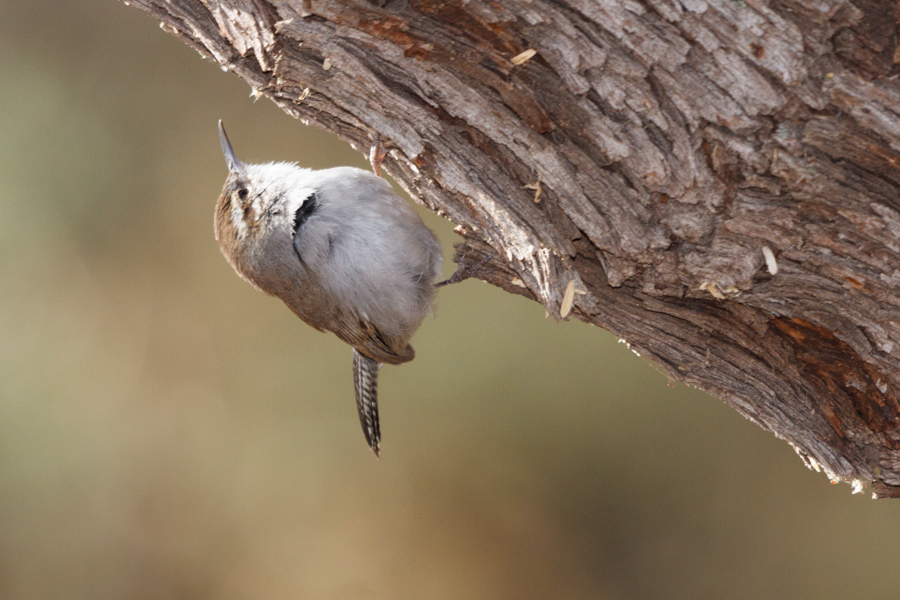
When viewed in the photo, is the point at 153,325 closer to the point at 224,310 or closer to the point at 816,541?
the point at 224,310

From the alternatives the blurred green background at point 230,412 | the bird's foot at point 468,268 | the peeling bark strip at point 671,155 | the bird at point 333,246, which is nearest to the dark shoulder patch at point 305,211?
the bird at point 333,246

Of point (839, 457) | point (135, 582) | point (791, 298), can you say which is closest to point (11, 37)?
point (135, 582)

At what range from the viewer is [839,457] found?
2.03 metres

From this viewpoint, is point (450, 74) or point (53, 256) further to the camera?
point (53, 256)

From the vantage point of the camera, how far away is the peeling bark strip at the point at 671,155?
157 centimetres

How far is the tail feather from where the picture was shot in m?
3.34

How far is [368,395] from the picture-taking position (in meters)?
3.37

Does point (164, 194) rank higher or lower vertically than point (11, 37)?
lower

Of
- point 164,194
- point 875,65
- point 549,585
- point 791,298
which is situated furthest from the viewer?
point 164,194

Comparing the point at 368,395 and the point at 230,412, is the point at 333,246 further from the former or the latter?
the point at 230,412

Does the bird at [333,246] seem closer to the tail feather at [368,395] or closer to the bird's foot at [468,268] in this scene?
the bird's foot at [468,268]

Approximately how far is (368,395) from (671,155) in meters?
2.14

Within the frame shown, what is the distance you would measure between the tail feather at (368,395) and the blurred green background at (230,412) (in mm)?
1122

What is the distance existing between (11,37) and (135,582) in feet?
12.4
